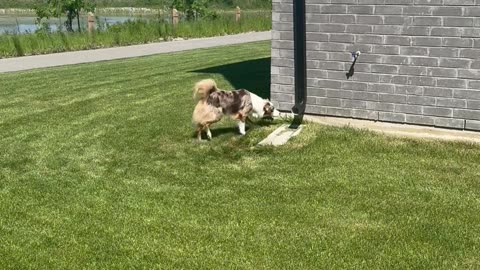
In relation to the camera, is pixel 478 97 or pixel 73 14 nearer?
pixel 478 97

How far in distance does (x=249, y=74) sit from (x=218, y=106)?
5.64 meters

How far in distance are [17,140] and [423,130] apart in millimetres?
5286

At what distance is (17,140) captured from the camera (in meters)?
7.65

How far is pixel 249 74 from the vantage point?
41.8 feet

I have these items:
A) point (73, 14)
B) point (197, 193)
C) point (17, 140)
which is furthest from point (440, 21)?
point (73, 14)

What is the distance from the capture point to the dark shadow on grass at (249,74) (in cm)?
1063

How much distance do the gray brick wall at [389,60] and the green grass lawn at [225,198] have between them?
541mm

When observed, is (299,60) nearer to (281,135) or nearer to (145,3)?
(281,135)

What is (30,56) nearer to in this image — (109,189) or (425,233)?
(109,189)

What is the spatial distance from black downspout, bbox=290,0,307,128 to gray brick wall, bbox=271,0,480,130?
0.12m

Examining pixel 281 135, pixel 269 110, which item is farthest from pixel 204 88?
pixel 281 135

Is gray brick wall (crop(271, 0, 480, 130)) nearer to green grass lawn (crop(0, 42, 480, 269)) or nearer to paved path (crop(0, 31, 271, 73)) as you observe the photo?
green grass lawn (crop(0, 42, 480, 269))

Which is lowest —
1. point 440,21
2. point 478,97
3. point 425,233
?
point 425,233

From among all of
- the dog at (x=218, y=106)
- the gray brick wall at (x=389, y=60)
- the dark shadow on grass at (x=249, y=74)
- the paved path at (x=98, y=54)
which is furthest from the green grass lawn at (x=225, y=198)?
the paved path at (x=98, y=54)
